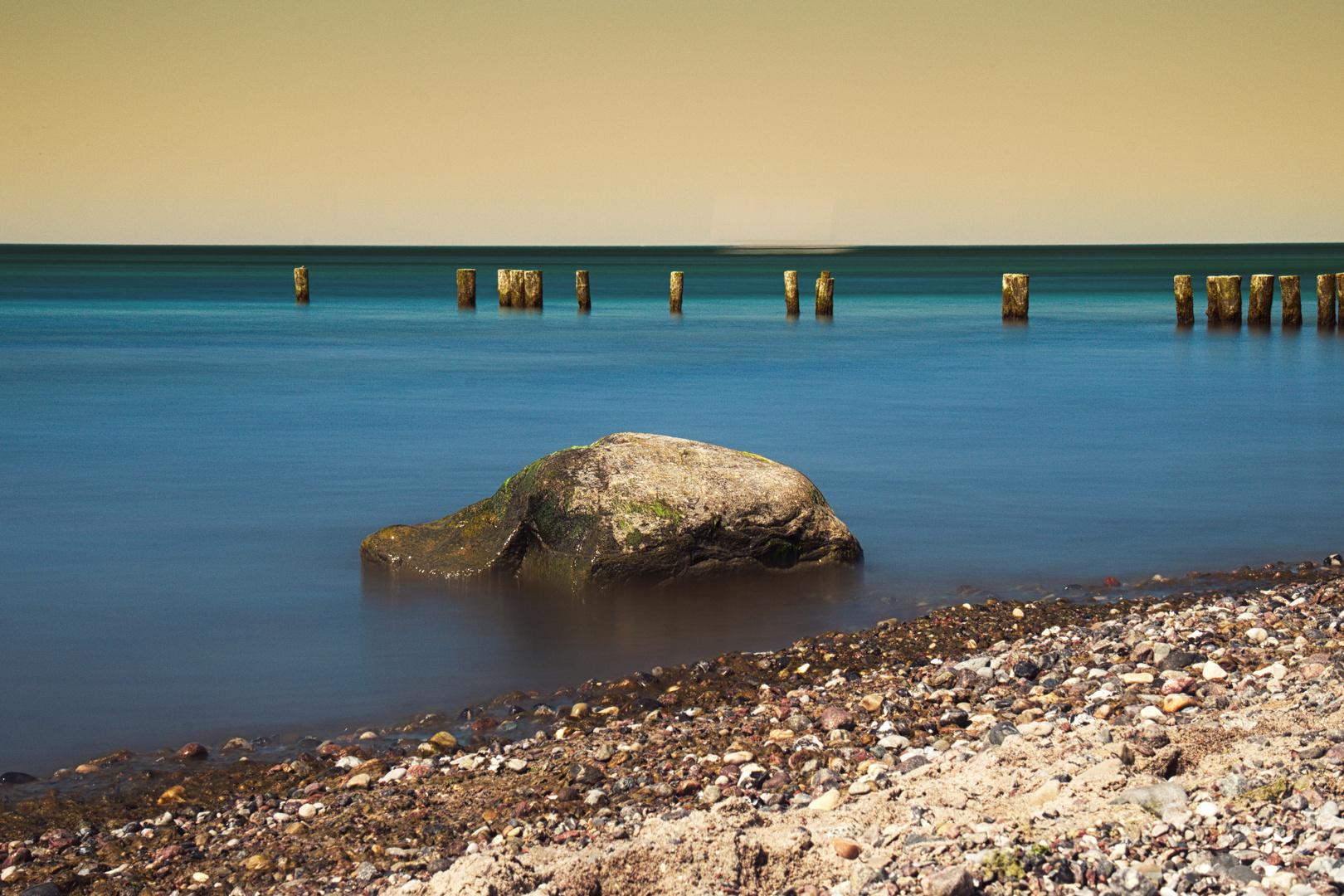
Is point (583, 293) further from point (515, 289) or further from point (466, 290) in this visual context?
point (466, 290)

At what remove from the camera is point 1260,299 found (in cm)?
2859

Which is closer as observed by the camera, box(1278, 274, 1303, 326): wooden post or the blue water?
the blue water

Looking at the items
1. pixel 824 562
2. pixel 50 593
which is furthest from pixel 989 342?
pixel 50 593

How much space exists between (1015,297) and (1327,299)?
8.54 meters

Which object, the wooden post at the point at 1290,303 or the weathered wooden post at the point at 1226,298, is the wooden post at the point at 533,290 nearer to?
the weathered wooden post at the point at 1226,298

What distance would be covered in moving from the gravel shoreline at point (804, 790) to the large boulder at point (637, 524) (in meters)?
1.49

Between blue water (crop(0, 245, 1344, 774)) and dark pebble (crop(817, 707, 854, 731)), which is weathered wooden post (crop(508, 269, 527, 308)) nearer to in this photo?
blue water (crop(0, 245, 1344, 774))

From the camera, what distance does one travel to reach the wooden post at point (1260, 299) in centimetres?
2852

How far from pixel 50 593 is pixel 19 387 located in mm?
13305

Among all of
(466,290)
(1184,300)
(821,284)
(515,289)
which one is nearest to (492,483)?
(1184,300)

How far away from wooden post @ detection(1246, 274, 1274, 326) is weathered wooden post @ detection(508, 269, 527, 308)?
20.6m

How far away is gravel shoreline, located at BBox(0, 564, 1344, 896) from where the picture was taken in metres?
3.45

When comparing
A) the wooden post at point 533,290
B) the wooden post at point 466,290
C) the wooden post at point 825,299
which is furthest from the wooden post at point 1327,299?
the wooden post at point 466,290

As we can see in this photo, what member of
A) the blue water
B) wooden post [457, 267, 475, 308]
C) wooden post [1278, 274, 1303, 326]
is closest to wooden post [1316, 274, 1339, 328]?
wooden post [1278, 274, 1303, 326]
